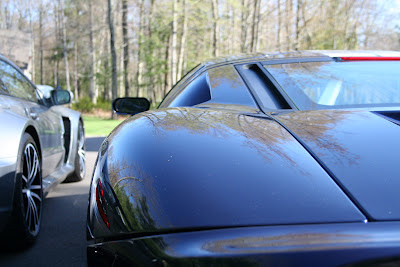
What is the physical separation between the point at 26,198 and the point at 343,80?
2203 millimetres

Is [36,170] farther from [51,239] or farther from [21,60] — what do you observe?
[21,60]

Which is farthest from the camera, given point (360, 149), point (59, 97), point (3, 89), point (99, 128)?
point (99, 128)

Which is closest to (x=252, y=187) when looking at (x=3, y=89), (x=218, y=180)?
(x=218, y=180)

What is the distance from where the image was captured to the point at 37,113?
3.36 metres

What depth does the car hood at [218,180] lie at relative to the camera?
3.04 feet

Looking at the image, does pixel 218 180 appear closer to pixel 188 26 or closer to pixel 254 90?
pixel 254 90

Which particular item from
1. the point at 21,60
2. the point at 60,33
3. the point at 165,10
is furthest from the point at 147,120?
the point at 60,33

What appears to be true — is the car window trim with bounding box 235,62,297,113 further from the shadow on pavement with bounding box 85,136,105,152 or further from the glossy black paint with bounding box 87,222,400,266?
the shadow on pavement with bounding box 85,136,105,152

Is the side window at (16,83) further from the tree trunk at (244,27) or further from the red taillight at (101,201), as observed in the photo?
the tree trunk at (244,27)

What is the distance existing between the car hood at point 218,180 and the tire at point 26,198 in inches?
54.7

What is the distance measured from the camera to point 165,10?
29.0m

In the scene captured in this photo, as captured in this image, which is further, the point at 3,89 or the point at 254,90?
the point at 3,89

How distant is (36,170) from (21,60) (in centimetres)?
3147

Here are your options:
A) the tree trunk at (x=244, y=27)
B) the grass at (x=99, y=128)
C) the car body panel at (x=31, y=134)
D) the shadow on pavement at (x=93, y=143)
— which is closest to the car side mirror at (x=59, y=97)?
the car body panel at (x=31, y=134)
